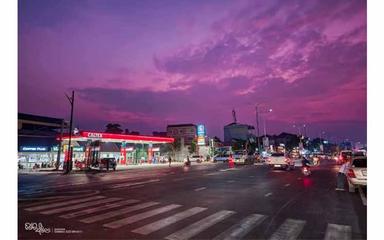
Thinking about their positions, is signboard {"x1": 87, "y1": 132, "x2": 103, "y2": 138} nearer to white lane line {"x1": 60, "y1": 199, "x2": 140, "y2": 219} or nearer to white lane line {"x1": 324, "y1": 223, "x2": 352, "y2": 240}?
white lane line {"x1": 60, "y1": 199, "x2": 140, "y2": 219}

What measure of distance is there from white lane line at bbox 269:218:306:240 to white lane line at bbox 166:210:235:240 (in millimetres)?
1759

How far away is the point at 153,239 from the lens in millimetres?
7301

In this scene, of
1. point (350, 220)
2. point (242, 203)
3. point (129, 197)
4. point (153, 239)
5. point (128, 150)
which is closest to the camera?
point (153, 239)

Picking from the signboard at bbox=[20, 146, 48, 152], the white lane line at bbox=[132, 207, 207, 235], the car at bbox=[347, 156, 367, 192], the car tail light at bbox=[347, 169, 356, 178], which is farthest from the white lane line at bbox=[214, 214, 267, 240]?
the signboard at bbox=[20, 146, 48, 152]

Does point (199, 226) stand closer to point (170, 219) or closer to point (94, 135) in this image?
point (170, 219)

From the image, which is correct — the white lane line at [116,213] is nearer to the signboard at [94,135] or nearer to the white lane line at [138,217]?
the white lane line at [138,217]

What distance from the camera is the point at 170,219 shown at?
9305mm

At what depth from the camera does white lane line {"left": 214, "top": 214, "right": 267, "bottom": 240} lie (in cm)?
745

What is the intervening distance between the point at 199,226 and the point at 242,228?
1135 millimetres

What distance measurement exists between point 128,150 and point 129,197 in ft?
157

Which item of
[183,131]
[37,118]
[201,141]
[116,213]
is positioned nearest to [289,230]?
[116,213]

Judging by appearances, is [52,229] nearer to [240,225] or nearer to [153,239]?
[153,239]

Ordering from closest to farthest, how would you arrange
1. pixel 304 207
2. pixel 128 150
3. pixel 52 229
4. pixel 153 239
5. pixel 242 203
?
pixel 153 239 → pixel 52 229 → pixel 304 207 → pixel 242 203 → pixel 128 150
